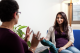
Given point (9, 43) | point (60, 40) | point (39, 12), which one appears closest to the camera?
point (9, 43)

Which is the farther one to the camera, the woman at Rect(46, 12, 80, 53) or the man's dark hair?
the woman at Rect(46, 12, 80, 53)

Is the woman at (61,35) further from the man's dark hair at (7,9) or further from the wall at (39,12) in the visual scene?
the man's dark hair at (7,9)

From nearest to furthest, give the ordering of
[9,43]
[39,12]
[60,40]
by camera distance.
Answer: [9,43]
[60,40]
[39,12]

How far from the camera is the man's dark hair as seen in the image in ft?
2.70

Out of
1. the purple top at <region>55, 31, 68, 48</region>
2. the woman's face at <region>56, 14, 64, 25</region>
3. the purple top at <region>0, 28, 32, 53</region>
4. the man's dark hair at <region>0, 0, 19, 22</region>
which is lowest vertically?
the purple top at <region>55, 31, 68, 48</region>

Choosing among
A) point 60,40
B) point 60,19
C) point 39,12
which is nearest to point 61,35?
point 60,40

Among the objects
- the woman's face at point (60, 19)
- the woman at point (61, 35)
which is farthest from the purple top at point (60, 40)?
the woman's face at point (60, 19)

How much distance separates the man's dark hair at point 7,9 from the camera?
0.82 meters

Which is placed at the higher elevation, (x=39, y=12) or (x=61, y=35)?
(x=39, y=12)

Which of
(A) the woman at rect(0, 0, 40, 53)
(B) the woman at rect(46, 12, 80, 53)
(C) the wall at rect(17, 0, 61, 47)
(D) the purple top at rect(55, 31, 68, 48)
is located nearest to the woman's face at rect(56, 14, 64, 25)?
(B) the woman at rect(46, 12, 80, 53)

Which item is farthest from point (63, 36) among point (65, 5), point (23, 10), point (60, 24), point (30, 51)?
point (65, 5)

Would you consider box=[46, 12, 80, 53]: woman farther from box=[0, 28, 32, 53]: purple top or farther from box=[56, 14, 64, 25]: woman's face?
box=[0, 28, 32, 53]: purple top

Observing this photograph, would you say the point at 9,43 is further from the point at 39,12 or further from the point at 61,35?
the point at 39,12

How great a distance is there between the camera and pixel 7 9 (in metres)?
0.83
